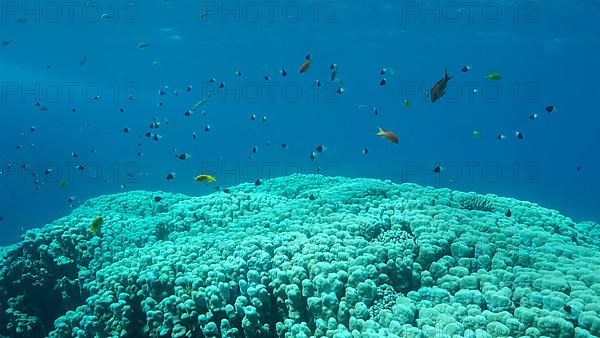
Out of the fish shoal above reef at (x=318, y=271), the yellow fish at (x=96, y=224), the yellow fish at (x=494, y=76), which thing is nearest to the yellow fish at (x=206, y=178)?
the fish shoal above reef at (x=318, y=271)

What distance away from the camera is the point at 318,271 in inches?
186

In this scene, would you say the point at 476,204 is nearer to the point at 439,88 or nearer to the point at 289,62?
the point at 439,88

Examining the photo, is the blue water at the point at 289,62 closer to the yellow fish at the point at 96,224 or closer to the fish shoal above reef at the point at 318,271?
the fish shoal above reef at the point at 318,271

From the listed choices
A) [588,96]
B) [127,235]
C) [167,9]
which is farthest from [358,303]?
[588,96]

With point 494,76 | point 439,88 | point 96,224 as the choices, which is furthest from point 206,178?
point 494,76

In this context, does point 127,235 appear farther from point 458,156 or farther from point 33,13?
point 458,156

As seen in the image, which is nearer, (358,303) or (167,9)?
(358,303)

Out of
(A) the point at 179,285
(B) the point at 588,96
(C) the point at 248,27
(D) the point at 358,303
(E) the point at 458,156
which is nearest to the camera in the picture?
(D) the point at 358,303

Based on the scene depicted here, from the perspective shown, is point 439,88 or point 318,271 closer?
point 318,271

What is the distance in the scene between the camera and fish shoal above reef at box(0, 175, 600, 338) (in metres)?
4.16

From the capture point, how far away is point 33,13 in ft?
92.5

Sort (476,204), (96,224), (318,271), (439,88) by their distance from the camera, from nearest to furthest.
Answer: (318,271) < (439,88) < (476,204) < (96,224)

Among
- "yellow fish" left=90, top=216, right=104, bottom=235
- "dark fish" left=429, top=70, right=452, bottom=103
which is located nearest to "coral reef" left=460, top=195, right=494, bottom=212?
"dark fish" left=429, top=70, right=452, bottom=103

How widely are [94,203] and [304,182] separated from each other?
16.6 feet
